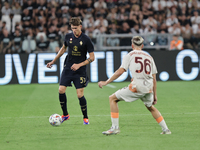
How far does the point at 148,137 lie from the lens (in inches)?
238

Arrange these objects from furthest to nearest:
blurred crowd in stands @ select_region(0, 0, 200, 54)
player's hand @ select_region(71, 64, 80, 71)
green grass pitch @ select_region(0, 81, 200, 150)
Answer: blurred crowd in stands @ select_region(0, 0, 200, 54) < player's hand @ select_region(71, 64, 80, 71) < green grass pitch @ select_region(0, 81, 200, 150)

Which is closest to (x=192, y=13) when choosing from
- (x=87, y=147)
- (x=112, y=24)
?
(x=112, y=24)

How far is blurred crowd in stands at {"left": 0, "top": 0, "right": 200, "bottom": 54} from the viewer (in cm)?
1805

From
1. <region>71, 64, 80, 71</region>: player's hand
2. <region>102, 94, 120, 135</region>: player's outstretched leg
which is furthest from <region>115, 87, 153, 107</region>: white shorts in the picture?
<region>71, 64, 80, 71</region>: player's hand

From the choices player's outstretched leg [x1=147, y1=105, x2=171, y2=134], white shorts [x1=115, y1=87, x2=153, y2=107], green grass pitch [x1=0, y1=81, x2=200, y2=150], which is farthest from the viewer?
player's outstretched leg [x1=147, y1=105, x2=171, y2=134]

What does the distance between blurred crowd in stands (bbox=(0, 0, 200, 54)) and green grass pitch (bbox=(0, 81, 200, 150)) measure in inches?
238

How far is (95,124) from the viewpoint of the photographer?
24.1 ft

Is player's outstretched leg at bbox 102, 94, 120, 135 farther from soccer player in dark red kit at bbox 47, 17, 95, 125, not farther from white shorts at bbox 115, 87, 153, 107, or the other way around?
soccer player in dark red kit at bbox 47, 17, 95, 125

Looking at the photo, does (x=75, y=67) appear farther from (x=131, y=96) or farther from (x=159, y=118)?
(x=159, y=118)

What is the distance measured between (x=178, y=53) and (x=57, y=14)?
23.6 feet

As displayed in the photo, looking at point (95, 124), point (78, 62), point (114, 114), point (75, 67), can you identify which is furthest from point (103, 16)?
point (114, 114)

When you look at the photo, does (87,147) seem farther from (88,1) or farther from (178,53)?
(88,1)

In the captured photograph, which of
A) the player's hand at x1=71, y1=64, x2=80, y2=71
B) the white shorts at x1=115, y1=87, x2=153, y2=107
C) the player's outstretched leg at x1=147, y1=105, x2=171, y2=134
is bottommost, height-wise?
the player's outstretched leg at x1=147, y1=105, x2=171, y2=134

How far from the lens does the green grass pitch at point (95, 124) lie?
5.61 metres
